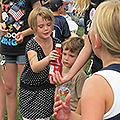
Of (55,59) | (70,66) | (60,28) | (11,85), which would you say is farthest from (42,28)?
(60,28)

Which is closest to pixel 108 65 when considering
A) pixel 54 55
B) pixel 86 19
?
pixel 54 55

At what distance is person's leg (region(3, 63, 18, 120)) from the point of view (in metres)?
2.93

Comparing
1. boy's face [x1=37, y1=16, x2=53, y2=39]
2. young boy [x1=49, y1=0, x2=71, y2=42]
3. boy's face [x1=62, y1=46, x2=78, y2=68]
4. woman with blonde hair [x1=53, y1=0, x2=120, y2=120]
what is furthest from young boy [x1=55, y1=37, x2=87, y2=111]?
woman with blonde hair [x1=53, y1=0, x2=120, y2=120]

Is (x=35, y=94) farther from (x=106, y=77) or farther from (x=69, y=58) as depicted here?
(x=106, y=77)

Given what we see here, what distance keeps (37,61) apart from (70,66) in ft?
2.09

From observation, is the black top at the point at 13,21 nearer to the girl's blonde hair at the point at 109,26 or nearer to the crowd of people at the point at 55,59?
the crowd of people at the point at 55,59

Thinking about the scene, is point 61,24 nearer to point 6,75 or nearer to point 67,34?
point 67,34

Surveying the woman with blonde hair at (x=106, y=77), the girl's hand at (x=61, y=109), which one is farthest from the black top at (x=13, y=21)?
the woman with blonde hair at (x=106, y=77)

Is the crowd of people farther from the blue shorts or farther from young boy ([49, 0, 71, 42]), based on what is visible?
young boy ([49, 0, 71, 42])

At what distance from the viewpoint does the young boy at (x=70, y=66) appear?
2.61 meters

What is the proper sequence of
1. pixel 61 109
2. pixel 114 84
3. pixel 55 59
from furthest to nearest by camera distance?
1. pixel 55 59
2. pixel 61 109
3. pixel 114 84

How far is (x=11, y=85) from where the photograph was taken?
2.98m

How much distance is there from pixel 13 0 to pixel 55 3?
64.4 inches

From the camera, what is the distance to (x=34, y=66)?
2.29m
